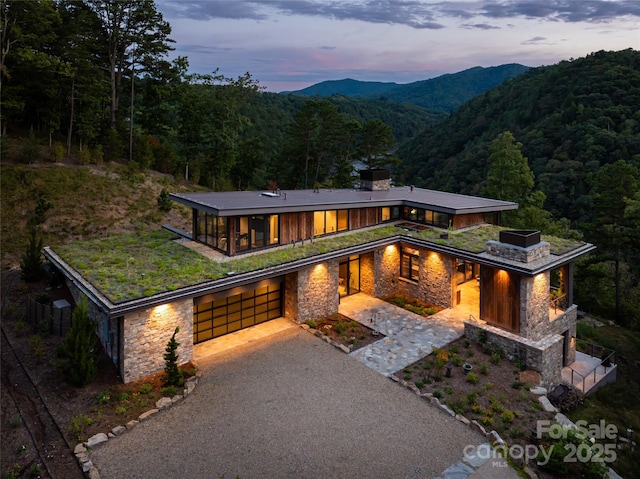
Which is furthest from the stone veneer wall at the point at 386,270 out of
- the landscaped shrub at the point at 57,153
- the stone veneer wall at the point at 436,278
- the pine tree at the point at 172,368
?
the landscaped shrub at the point at 57,153

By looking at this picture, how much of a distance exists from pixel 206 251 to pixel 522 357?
44.6ft

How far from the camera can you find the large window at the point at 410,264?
70.2 feet

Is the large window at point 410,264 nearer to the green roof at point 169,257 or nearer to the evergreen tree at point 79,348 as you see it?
the green roof at point 169,257

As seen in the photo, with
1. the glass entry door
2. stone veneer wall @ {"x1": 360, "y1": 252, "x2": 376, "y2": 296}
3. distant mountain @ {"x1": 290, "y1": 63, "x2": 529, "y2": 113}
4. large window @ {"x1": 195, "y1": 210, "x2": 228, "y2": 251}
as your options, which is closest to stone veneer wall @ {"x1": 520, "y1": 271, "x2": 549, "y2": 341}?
stone veneer wall @ {"x1": 360, "y1": 252, "x2": 376, "y2": 296}

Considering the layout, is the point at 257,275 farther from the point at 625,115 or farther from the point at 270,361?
the point at 625,115

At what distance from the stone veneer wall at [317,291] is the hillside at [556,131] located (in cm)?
3506

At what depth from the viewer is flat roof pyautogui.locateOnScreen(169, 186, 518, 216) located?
56.6ft

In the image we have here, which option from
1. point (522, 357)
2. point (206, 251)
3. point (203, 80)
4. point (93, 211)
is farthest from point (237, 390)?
point (203, 80)

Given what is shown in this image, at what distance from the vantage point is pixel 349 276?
2139 centimetres

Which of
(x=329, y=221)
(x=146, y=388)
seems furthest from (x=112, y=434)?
(x=329, y=221)

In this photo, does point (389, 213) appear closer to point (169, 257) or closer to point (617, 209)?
point (169, 257)

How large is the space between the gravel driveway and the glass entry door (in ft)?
23.3

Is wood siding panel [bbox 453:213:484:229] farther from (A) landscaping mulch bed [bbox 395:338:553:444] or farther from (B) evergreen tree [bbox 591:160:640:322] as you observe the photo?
(B) evergreen tree [bbox 591:160:640:322]

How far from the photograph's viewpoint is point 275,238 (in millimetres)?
18375
